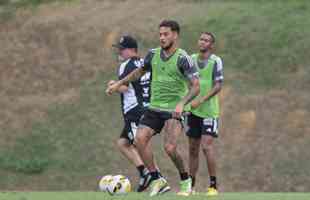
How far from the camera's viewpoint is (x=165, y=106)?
42.2 ft

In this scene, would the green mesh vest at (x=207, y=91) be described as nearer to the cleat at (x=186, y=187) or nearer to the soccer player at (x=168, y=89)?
the soccer player at (x=168, y=89)

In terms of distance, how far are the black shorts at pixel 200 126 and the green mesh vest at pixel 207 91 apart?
0.26 ft

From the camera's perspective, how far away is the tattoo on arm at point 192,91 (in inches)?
496

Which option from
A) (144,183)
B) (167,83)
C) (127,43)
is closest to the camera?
(167,83)

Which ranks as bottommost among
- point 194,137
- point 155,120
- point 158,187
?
point 158,187

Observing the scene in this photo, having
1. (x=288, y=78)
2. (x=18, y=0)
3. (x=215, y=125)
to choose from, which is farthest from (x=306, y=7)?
(x=215, y=125)

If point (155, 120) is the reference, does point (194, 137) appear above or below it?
below

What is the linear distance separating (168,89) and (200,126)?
1.69 meters

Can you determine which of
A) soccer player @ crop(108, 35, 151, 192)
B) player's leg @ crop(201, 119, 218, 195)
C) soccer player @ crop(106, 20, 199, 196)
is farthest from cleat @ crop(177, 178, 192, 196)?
soccer player @ crop(108, 35, 151, 192)

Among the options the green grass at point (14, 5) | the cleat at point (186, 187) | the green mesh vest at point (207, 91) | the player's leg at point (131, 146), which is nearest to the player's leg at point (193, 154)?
the green mesh vest at point (207, 91)

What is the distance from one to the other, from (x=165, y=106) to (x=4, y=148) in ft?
33.4

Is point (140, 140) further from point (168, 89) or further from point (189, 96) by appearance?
point (189, 96)

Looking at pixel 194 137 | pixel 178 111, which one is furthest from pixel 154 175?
pixel 178 111

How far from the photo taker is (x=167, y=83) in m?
12.8
